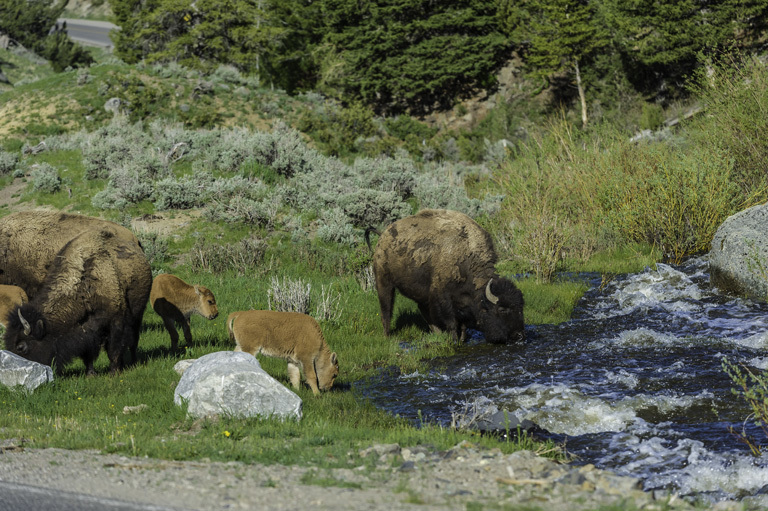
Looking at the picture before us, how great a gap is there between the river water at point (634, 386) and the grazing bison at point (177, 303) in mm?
3249

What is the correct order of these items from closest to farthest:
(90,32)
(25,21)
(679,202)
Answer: (679,202) < (25,21) < (90,32)

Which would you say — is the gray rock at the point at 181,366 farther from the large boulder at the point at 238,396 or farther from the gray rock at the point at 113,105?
the gray rock at the point at 113,105

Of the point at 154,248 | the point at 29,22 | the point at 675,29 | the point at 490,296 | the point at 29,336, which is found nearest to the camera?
the point at 29,336

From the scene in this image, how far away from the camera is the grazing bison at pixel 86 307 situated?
31.9 feet

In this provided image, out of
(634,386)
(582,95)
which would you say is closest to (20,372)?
(634,386)

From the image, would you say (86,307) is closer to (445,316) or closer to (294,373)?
(294,373)

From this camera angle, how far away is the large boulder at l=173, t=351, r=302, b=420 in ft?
25.7

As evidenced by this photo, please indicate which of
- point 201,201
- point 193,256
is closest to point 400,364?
point 193,256

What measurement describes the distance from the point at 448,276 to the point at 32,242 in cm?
684

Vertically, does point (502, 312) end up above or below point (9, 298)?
below

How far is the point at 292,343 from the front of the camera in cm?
946

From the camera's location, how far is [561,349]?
11.3m

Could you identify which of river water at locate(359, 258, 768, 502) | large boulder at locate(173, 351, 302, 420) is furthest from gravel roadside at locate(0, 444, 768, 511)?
large boulder at locate(173, 351, 302, 420)

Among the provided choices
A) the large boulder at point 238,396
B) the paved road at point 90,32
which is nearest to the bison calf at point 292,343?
the large boulder at point 238,396
